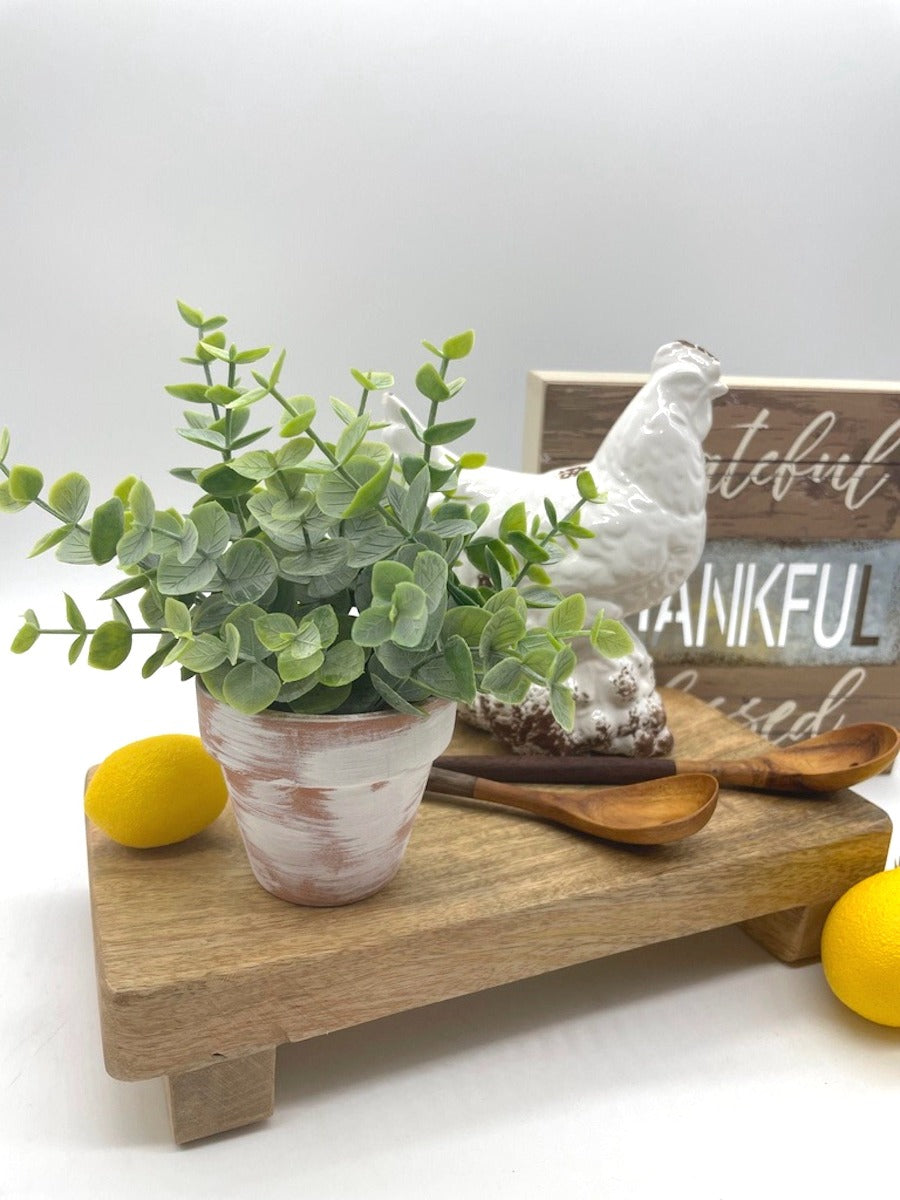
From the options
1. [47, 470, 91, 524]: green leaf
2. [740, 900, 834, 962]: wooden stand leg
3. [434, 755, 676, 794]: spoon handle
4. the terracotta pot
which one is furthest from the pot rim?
[740, 900, 834, 962]: wooden stand leg

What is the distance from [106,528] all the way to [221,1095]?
1.02 ft

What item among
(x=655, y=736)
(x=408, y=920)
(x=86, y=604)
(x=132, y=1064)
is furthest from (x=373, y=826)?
(x=86, y=604)

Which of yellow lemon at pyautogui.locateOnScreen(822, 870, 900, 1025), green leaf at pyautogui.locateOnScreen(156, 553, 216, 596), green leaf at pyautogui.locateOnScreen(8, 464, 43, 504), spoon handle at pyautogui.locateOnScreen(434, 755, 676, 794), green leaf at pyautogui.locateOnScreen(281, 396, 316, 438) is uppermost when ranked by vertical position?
green leaf at pyautogui.locateOnScreen(281, 396, 316, 438)

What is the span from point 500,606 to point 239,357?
0.58 ft

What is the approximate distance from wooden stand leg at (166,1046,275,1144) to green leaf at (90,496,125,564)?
0.89 ft

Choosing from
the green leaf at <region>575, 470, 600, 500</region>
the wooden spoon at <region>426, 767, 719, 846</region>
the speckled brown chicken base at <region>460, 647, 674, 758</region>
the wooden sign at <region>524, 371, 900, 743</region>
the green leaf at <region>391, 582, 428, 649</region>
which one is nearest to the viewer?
the green leaf at <region>391, 582, 428, 649</region>

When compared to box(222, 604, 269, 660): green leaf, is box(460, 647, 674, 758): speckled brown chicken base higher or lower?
lower

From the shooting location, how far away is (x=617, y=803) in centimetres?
75

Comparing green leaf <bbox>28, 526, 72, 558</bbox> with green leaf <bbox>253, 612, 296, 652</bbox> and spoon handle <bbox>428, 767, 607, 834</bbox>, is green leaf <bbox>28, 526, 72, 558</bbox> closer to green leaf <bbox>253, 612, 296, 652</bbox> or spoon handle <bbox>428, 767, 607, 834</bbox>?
Answer: green leaf <bbox>253, 612, 296, 652</bbox>

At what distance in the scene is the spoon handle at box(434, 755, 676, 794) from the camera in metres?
0.79

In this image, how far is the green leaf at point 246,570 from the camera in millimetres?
526

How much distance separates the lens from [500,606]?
0.55 meters

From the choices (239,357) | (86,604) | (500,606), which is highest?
(239,357)

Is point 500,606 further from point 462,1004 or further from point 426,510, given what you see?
point 462,1004
